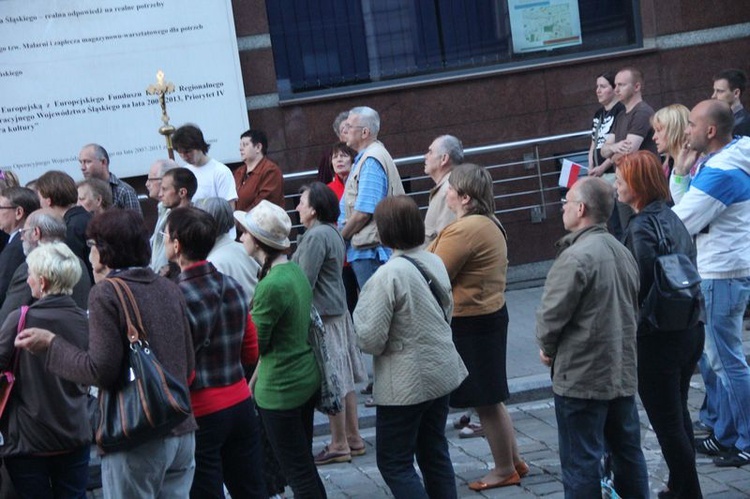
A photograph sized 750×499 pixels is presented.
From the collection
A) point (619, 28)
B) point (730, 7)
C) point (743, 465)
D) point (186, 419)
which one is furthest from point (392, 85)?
point (186, 419)

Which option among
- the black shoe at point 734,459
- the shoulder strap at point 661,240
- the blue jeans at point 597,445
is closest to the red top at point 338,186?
the black shoe at point 734,459

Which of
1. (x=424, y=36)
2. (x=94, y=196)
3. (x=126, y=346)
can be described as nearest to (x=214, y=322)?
(x=126, y=346)

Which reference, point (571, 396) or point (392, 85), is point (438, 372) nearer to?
point (571, 396)

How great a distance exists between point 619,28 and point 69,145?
18.9 ft

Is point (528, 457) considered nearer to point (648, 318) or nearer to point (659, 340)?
point (659, 340)

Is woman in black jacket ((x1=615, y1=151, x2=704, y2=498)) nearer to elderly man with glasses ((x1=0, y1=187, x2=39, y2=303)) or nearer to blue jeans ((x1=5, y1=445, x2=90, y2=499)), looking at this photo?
blue jeans ((x1=5, y1=445, x2=90, y2=499))

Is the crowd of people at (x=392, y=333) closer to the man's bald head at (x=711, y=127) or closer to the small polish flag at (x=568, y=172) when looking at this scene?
the man's bald head at (x=711, y=127)

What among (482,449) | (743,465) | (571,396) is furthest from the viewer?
(482,449)

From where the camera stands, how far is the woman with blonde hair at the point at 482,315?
687cm

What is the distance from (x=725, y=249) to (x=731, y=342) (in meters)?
0.53

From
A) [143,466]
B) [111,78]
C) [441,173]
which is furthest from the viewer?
[111,78]

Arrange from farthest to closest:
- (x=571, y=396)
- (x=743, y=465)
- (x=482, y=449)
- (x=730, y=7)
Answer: (x=730, y=7)
(x=482, y=449)
(x=743, y=465)
(x=571, y=396)

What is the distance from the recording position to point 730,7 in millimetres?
12602

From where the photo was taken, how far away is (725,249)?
6984mm
